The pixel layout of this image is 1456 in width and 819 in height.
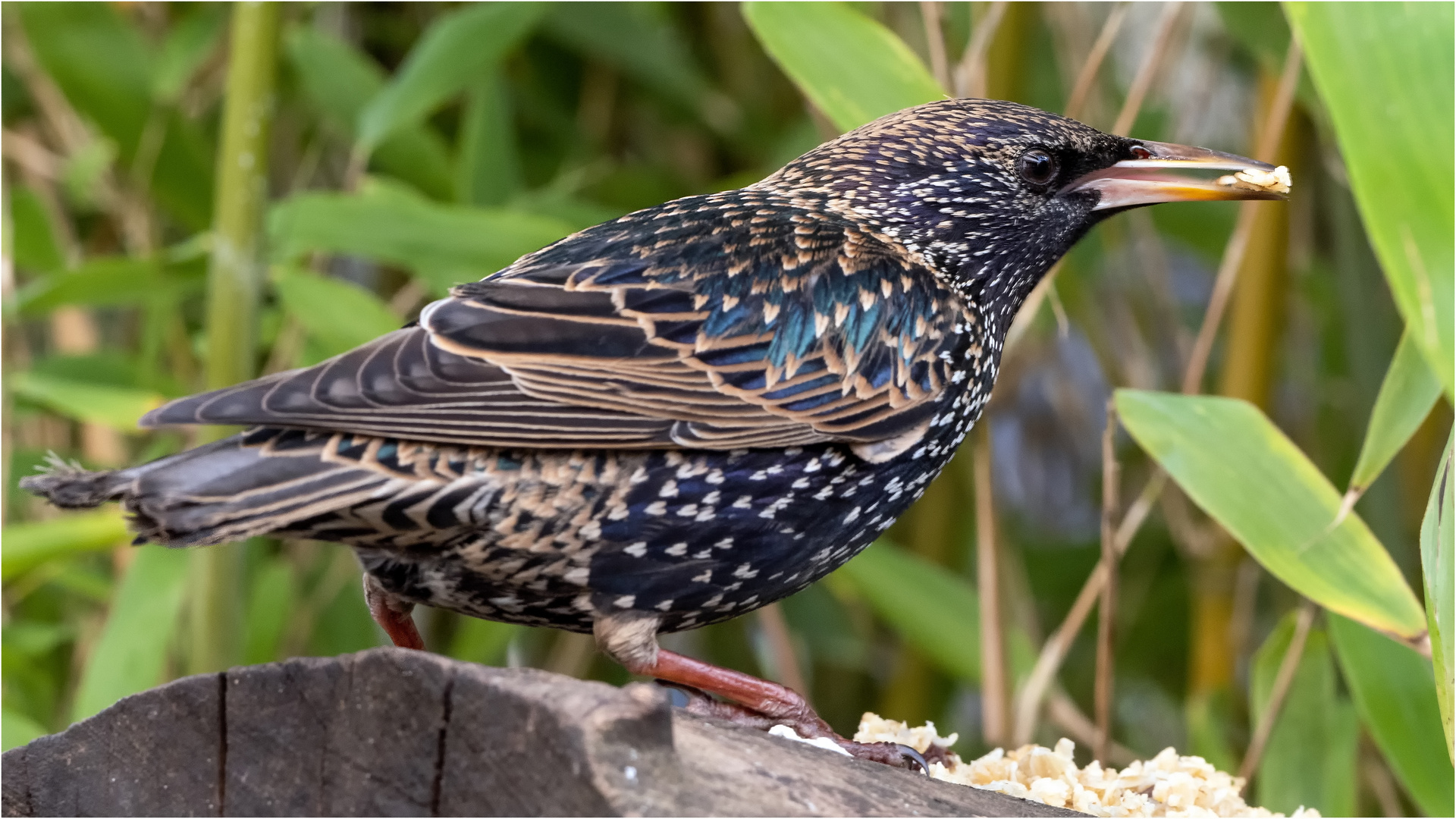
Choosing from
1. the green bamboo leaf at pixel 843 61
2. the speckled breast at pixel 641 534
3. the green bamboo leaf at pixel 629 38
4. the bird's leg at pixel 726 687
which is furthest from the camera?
the green bamboo leaf at pixel 629 38

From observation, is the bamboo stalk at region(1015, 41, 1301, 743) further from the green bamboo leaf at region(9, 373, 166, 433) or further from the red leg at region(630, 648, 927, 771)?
the green bamboo leaf at region(9, 373, 166, 433)

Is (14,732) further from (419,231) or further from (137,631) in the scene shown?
(419,231)

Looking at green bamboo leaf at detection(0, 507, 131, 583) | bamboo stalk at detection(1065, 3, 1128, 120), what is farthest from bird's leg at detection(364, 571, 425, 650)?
bamboo stalk at detection(1065, 3, 1128, 120)

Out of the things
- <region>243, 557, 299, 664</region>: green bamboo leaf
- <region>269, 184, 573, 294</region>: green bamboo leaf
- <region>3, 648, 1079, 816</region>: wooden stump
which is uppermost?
<region>269, 184, 573, 294</region>: green bamboo leaf

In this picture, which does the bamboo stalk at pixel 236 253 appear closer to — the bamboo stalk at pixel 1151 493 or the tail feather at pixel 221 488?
the tail feather at pixel 221 488

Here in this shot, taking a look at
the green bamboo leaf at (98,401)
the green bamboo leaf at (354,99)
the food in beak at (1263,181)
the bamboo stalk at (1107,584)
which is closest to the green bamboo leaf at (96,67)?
the green bamboo leaf at (354,99)

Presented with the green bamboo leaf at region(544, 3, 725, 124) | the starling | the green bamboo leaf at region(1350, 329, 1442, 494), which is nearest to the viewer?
the starling

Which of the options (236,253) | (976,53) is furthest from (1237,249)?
(236,253)

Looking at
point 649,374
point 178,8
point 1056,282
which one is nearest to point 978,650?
point 1056,282
